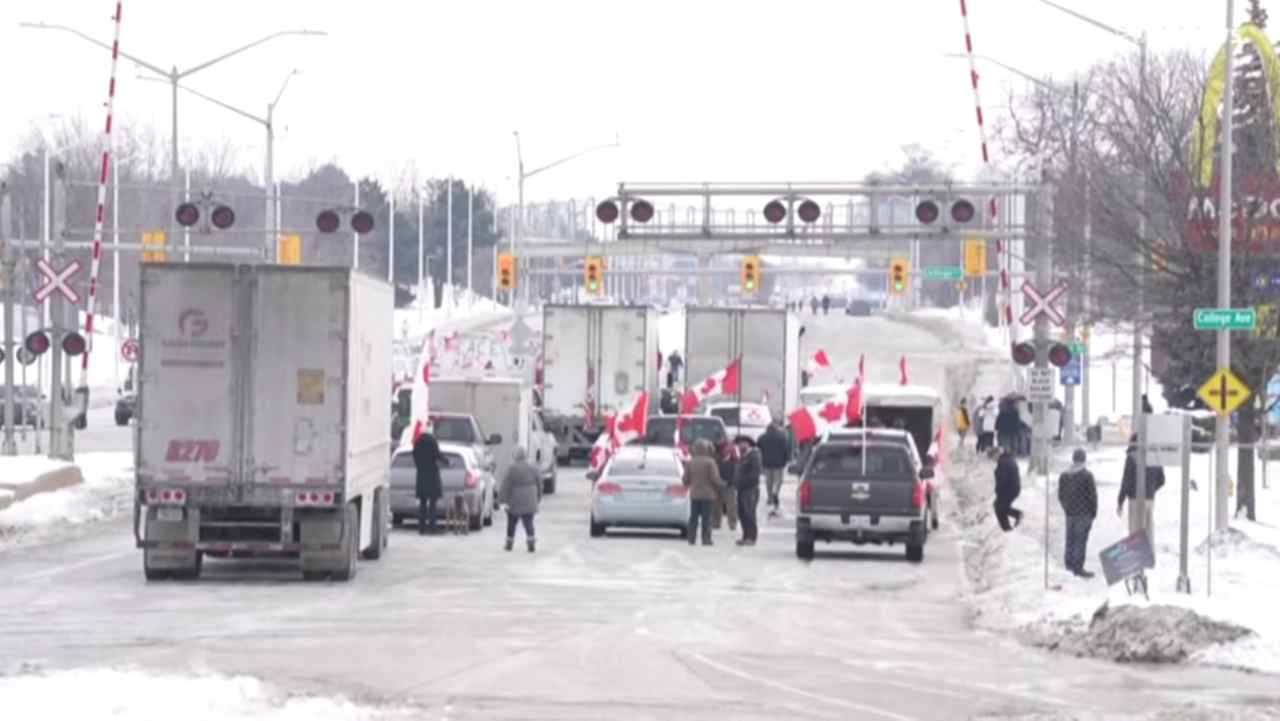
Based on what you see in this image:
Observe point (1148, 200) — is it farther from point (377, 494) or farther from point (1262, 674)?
point (1262, 674)

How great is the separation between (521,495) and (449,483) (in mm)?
5060

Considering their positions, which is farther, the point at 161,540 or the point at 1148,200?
the point at 1148,200

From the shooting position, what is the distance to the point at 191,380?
94.7 ft

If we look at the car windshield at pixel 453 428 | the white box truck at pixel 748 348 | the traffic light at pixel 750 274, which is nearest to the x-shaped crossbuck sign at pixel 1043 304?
the car windshield at pixel 453 428

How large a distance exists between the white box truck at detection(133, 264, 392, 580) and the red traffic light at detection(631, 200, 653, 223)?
19.9 meters

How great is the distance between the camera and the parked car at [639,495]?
38.5 metres

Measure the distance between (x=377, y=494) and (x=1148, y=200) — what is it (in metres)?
11.9

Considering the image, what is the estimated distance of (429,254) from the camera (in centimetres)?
17575

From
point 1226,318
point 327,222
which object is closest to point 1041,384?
point 327,222

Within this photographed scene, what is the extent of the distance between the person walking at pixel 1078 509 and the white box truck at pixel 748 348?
1358 inches

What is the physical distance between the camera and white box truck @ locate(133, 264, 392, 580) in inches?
1134

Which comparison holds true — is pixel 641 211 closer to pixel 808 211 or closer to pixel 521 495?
pixel 808 211

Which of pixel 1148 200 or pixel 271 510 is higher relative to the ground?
pixel 1148 200

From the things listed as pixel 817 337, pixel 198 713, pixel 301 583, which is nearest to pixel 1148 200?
pixel 301 583
